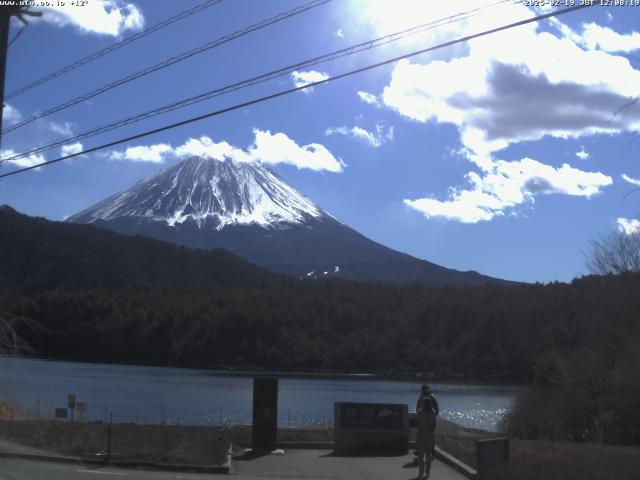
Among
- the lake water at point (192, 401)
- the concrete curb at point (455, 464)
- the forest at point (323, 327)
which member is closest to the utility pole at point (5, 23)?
the concrete curb at point (455, 464)

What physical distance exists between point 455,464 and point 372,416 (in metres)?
2.73

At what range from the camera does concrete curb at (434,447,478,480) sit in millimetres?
15405

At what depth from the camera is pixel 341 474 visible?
51.6 feet

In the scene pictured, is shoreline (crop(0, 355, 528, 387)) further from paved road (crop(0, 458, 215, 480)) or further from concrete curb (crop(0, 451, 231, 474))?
paved road (crop(0, 458, 215, 480))

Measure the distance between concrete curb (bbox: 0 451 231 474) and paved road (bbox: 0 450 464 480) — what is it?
0.82 feet

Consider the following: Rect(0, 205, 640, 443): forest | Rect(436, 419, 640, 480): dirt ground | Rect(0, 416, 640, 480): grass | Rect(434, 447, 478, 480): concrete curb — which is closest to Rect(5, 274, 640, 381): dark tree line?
Rect(0, 205, 640, 443): forest

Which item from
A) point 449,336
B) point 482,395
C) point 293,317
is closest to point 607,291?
point 482,395

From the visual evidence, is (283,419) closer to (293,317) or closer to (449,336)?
(449,336)

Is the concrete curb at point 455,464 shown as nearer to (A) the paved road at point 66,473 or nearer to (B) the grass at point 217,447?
(B) the grass at point 217,447

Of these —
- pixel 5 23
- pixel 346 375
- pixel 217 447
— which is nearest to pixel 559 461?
pixel 217 447

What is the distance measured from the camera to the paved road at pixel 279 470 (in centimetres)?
1467

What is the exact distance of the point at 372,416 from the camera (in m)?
18.8

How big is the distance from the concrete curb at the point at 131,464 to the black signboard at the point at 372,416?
3.15 meters

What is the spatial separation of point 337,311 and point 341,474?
377ft
